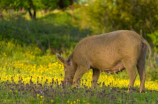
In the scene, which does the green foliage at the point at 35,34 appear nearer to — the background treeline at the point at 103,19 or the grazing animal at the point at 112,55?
the background treeline at the point at 103,19

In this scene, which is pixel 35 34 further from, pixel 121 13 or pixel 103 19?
pixel 121 13

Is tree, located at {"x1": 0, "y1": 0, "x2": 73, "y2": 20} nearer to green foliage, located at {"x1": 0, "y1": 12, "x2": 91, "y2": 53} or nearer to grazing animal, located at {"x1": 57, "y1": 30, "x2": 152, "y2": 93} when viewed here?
green foliage, located at {"x1": 0, "y1": 12, "x2": 91, "y2": 53}

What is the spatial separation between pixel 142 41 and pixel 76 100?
122 inches

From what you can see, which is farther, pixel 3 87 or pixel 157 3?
pixel 157 3

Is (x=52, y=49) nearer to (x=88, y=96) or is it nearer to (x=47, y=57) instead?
(x=47, y=57)

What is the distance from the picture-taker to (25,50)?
17109 mm

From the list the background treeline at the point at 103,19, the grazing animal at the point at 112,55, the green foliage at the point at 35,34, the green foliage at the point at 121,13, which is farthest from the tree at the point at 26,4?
the grazing animal at the point at 112,55

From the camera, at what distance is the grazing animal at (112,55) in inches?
A: 374

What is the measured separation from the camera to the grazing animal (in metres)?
9.51

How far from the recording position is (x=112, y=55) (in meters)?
9.69

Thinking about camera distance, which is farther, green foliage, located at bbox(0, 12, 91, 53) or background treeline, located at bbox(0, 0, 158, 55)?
background treeline, located at bbox(0, 0, 158, 55)

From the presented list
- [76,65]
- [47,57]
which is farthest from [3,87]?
[47,57]

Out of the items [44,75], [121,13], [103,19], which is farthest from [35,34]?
[44,75]

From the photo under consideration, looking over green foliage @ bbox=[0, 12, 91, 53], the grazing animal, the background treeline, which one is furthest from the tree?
the grazing animal
